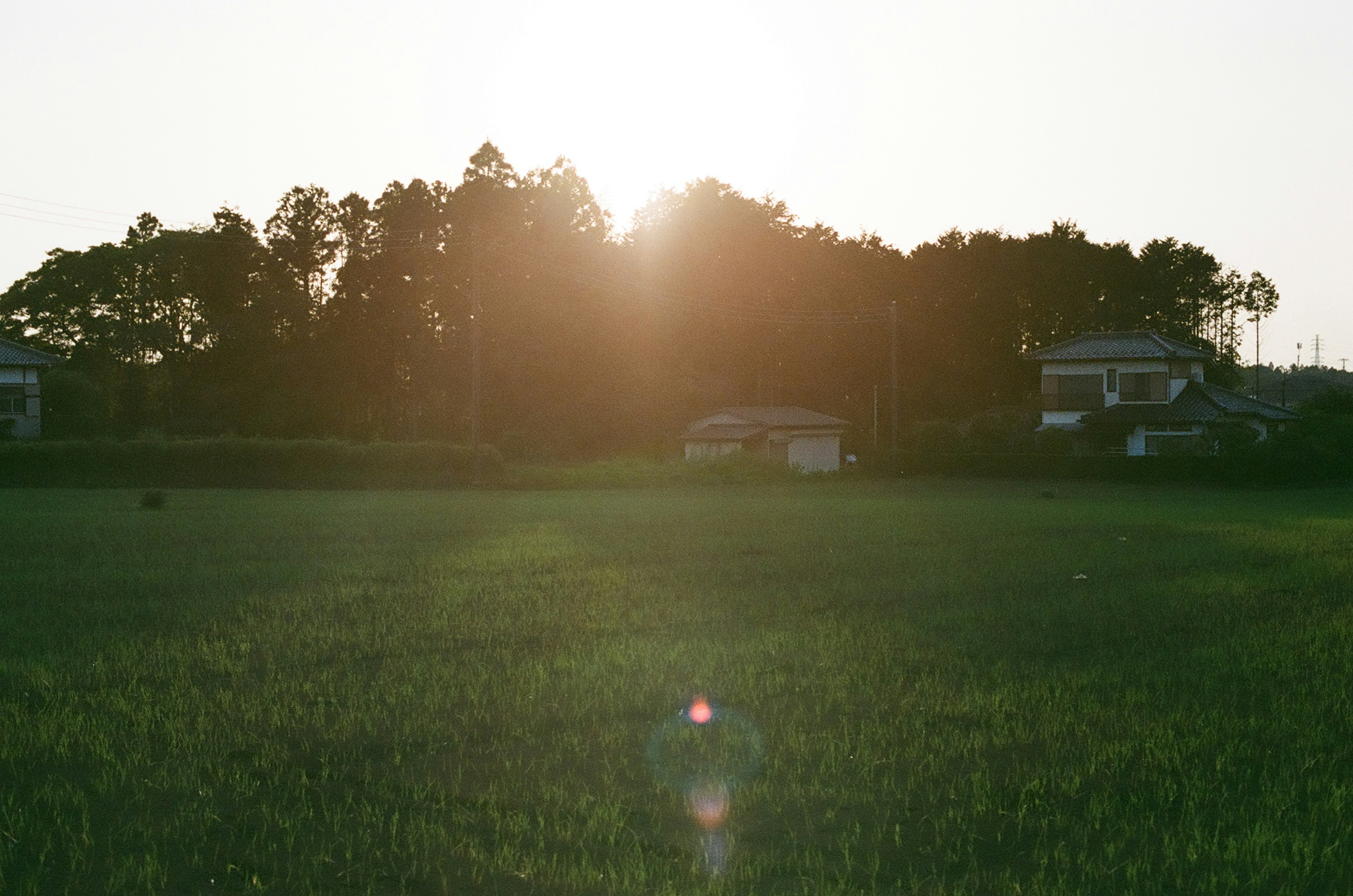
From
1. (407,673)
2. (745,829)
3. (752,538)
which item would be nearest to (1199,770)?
(745,829)

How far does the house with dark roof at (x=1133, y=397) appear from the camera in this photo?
64.0 m

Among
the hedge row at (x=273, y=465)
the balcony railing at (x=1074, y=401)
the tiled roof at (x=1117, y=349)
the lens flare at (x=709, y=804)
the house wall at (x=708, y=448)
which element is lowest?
the lens flare at (x=709, y=804)

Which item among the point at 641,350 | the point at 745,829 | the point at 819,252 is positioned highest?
the point at 819,252

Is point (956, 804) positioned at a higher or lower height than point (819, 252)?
lower

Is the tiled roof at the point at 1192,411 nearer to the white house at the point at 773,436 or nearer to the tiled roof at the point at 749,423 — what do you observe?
the white house at the point at 773,436

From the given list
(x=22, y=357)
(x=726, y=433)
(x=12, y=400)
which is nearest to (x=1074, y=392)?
(x=726, y=433)

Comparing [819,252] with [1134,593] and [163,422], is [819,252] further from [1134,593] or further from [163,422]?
[1134,593]

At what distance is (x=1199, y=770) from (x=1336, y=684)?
10.2ft

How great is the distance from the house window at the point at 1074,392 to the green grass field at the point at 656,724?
51.2 m

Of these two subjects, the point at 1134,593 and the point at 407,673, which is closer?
the point at 407,673

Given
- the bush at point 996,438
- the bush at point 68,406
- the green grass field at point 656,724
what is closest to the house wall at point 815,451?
the bush at point 996,438

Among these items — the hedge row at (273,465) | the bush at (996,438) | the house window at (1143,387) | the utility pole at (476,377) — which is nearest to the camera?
the utility pole at (476,377)

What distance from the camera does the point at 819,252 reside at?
7806cm

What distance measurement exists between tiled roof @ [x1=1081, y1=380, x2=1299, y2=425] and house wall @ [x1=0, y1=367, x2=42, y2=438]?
53.1 metres
